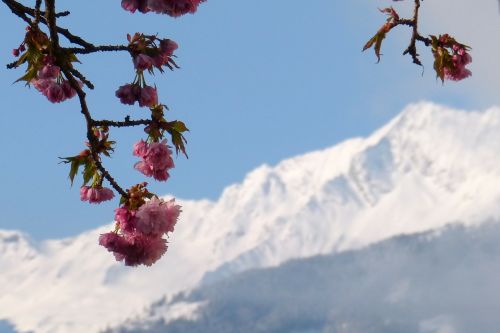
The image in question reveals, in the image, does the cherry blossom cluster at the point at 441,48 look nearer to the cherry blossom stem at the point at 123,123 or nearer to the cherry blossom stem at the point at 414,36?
the cherry blossom stem at the point at 414,36

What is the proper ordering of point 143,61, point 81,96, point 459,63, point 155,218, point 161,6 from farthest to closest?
1. point 459,63
2. point 81,96
3. point 143,61
4. point 155,218
5. point 161,6

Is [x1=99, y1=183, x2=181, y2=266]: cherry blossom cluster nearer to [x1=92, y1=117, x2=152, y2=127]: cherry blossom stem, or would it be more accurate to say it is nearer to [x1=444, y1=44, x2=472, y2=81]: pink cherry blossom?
[x1=92, y1=117, x2=152, y2=127]: cherry blossom stem

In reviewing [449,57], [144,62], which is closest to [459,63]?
[449,57]

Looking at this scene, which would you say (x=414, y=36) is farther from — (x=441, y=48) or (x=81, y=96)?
(x=81, y=96)

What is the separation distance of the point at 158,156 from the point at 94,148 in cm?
48

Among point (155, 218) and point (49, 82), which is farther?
point (49, 82)

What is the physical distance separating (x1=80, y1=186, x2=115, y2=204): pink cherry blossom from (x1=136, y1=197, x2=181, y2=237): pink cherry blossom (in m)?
0.46

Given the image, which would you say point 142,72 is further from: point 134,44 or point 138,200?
point 138,200

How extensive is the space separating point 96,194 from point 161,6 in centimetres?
159

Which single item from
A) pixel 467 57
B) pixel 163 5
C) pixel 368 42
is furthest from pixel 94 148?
pixel 467 57

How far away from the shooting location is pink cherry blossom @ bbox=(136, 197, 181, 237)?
6.17 metres

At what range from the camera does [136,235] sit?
6.41 m

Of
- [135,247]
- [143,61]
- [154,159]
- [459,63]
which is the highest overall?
[143,61]

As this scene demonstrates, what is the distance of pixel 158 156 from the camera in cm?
641
